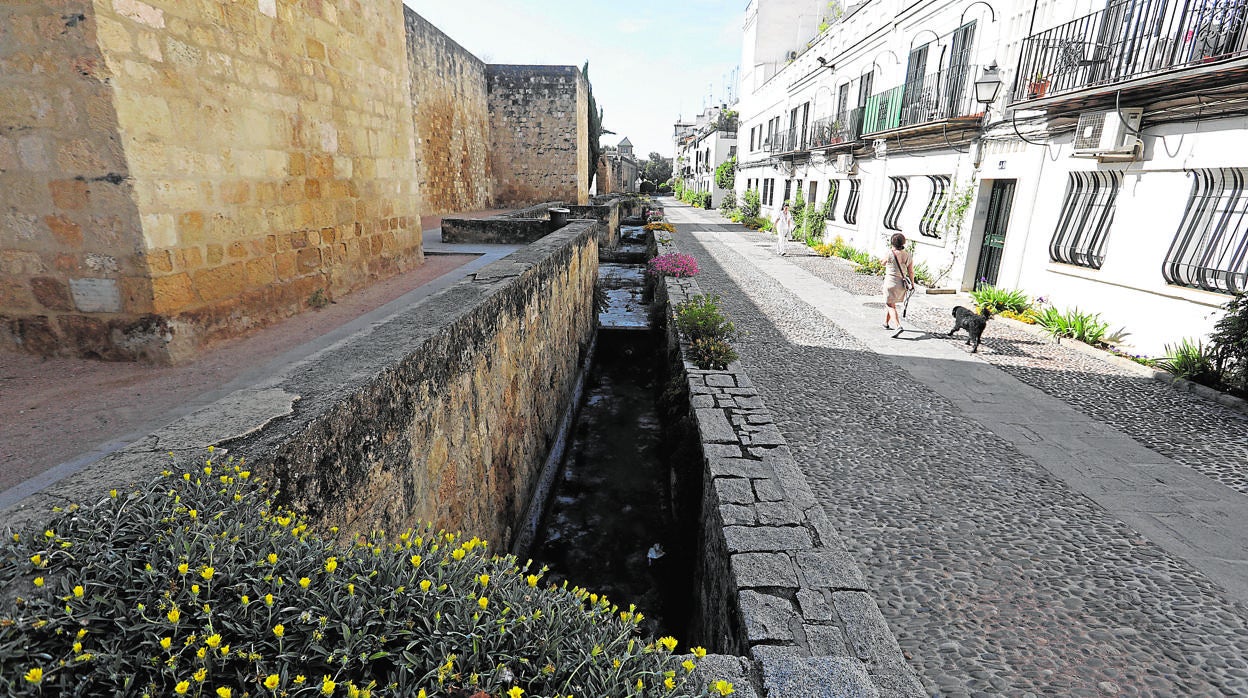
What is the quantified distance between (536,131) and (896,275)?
17290 millimetres

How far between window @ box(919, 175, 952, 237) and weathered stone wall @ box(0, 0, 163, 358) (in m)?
12.2

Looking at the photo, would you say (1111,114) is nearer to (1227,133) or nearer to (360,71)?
(1227,133)

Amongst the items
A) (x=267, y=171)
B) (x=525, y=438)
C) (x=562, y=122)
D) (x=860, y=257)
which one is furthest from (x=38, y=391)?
(x=562, y=122)

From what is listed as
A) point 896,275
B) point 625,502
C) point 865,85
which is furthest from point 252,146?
point 865,85

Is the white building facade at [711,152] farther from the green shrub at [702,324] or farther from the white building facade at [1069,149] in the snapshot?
the green shrub at [702,324]

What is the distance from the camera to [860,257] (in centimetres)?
1361

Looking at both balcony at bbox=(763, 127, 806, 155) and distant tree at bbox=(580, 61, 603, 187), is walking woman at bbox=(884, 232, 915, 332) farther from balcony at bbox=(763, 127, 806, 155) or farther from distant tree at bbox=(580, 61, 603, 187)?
distant tree at bbox=(580, 61, 603, 187)


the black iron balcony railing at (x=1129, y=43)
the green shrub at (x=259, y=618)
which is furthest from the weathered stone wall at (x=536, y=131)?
the green shrub at (x=259, y=618)

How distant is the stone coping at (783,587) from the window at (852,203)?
1331 cm

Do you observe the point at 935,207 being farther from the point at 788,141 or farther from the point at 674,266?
the point at 788,141

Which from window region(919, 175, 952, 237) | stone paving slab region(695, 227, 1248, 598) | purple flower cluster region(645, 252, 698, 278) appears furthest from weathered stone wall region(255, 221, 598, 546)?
window region(919, 175, 952, 237)

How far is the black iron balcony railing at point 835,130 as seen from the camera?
48.4ft

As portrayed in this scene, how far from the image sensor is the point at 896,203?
521 inches

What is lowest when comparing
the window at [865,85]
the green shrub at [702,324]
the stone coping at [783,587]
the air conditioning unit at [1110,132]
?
the stone coping at [783,587]
